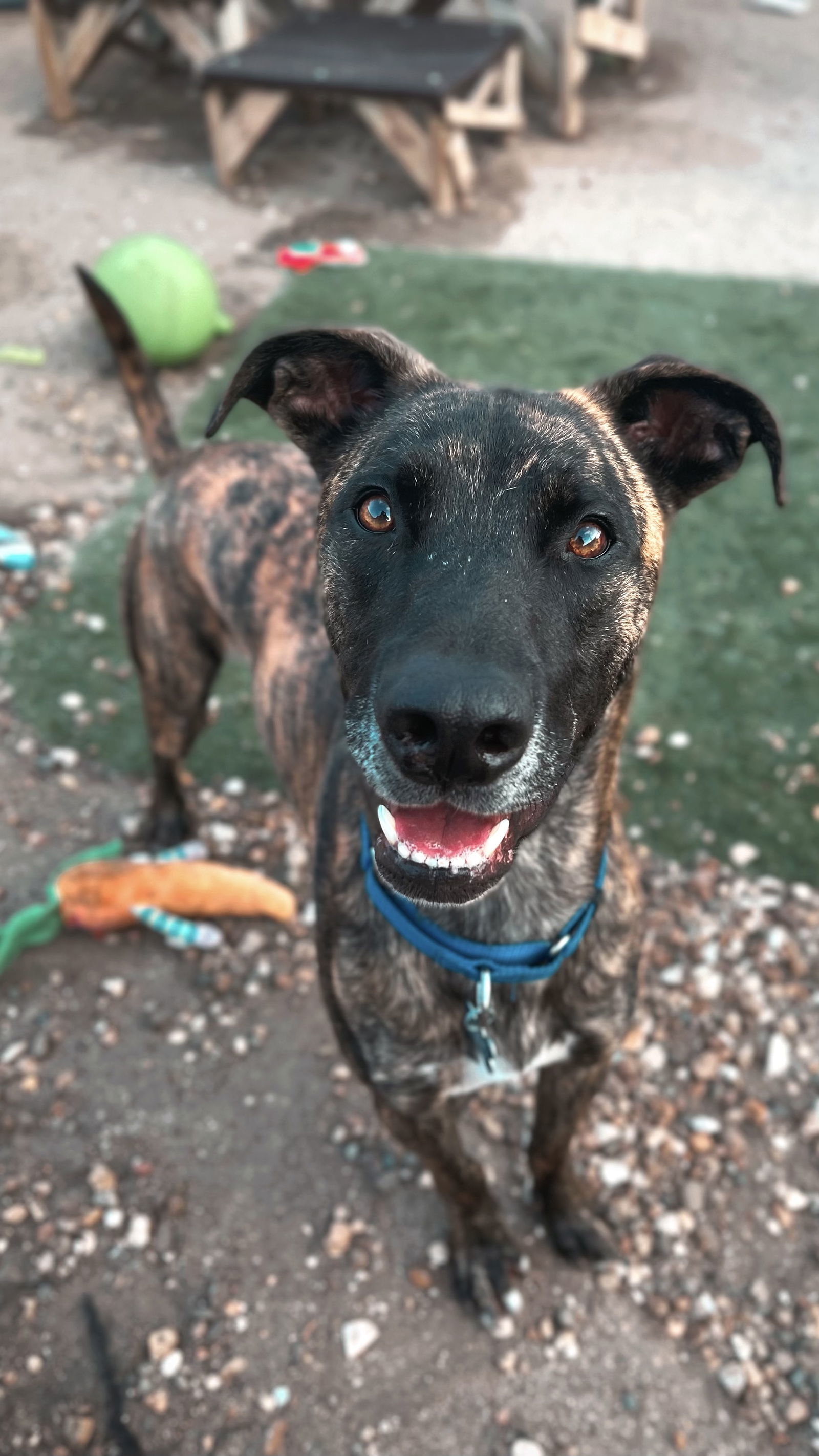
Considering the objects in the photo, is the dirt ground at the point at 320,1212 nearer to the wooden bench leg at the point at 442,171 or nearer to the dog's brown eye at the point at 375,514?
the dog's brown eye at the point at 375,514

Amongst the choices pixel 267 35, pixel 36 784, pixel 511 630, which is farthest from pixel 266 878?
pixel 267 35

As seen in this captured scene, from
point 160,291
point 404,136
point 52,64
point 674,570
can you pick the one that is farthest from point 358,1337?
point 52,64

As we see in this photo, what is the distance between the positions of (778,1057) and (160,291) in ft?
18.1

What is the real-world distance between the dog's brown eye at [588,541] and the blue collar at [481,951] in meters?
0.81

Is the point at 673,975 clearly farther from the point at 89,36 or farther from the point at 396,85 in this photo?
the point at 89,36

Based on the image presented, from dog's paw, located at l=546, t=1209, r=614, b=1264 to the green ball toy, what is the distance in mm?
5305

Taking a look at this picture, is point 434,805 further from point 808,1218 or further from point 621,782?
point 621,782

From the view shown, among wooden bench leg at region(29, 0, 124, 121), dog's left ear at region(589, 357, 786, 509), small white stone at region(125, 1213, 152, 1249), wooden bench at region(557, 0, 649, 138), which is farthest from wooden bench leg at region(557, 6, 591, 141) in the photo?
small white stone at region(125, 1213, 152, 1249)

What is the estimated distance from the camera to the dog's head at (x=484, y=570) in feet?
5.65

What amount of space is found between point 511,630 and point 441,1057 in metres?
1.21

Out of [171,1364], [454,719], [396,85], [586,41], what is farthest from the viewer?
[586,41]

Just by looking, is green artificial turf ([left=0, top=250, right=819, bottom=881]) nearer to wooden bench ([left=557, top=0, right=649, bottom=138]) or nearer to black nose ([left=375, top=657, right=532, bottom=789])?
wooden bench ([left=557, top=0, right=649, bottom=138])

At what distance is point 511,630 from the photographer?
5.81 feet

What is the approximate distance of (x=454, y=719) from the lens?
164 cm
